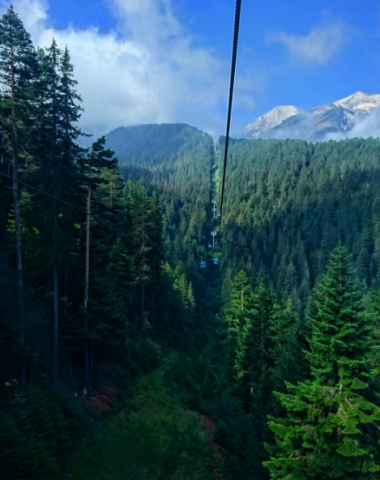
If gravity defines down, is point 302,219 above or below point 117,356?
above

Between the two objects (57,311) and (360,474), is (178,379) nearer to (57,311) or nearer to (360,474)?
(57,311)

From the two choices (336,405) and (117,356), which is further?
(117,356)

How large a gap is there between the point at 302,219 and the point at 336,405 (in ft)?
461

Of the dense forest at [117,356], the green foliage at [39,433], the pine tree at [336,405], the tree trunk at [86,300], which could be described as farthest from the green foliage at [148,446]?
the pine tree at [336,405]

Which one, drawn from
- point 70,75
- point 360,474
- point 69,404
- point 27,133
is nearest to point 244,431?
point 360,474

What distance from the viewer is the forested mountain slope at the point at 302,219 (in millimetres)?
106956

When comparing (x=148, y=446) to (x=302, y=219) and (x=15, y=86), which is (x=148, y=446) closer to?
(x=15, y=86)

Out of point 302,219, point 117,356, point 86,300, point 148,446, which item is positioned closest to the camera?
point 148,446

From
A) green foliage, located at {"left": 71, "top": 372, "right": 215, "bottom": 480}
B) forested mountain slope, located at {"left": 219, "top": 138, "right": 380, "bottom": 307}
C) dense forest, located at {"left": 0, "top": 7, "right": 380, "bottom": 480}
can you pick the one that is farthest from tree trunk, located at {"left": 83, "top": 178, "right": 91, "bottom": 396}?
forested mountain slope, located at {"left": 219, "top": 138, "right": 380, "bottom": 307}

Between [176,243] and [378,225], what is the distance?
227 ft

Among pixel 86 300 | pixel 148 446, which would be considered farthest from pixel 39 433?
pixel 86 300

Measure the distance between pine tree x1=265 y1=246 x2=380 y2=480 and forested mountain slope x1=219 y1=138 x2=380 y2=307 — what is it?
74.0 meters

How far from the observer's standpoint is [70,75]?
58.7 feet

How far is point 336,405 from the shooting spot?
1245 centimetres
